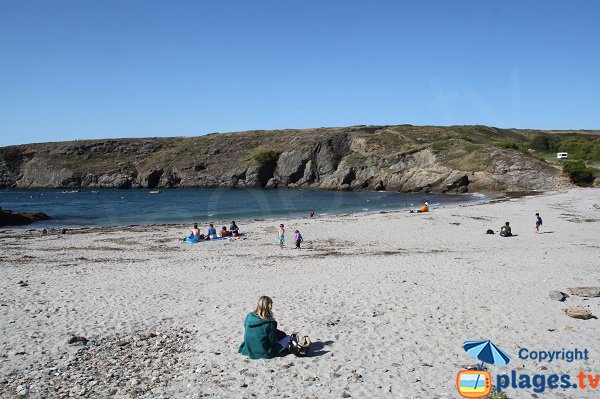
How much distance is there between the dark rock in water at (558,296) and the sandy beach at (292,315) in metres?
0.20

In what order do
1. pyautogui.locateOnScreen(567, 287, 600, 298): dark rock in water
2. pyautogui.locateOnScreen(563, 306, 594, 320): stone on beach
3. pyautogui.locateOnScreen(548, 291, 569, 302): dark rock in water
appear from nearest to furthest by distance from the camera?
pyautogui.locateOnScreen(563, 306, 594, 320): stone on beach → pyautogui.locateOnScreen(548, 291, 569, 302): dark rock in water → pyautogui.locateOnScreen(567, 287, 600, 298): dark rock in water

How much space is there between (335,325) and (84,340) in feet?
17.8

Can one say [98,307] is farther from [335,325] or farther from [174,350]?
[335,325]

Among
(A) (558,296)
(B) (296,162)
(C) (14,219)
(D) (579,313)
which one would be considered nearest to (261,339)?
(D) (579,313)

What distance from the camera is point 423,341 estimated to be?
30.5 ft

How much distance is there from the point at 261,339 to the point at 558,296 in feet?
27.3

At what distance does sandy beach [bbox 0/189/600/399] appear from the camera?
7.65 metres

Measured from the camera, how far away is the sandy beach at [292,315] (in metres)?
7.65

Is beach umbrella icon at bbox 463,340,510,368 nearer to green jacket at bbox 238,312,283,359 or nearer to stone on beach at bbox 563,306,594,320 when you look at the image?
green jacket at bbox 238,312,283,359

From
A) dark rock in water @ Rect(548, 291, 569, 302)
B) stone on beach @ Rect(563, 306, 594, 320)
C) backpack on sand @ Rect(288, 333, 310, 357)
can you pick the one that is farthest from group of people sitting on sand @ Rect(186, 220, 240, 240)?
stone on beach @ Rect(563, 306, 594, 320)

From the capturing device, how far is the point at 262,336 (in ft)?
27.8

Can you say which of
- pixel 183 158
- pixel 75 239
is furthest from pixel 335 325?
pixel 183 158

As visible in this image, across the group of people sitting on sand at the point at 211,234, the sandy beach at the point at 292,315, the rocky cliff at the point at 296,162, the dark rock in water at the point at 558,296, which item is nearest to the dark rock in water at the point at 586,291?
the sandy beach at the point at 292,315

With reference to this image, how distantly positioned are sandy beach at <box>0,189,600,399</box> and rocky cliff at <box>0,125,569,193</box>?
47.0 meters
